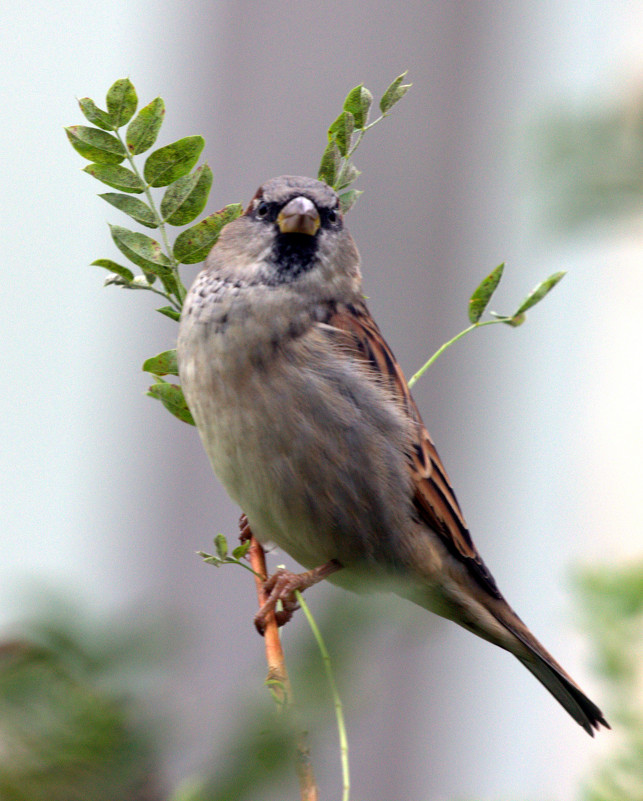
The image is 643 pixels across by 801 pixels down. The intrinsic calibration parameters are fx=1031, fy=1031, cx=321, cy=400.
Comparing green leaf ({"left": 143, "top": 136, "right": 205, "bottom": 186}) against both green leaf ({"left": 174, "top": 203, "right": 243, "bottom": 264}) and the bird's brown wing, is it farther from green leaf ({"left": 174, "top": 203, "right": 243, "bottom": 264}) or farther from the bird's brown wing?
the bird's brown wing

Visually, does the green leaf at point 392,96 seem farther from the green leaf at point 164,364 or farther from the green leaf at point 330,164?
the green leaf at point 164,364

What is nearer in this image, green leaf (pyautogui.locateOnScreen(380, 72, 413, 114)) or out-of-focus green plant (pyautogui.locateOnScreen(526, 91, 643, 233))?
out-of-focus green plant (pyautogui.locateOnScreen(526, 91, 643, 233))

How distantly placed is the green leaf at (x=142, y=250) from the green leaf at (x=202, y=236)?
3cm

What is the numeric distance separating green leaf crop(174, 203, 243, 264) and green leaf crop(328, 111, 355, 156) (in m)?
0.10

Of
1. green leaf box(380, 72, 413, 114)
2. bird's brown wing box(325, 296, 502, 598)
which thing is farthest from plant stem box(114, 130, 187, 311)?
bird's brown wing box(325, 296, 502, 598)

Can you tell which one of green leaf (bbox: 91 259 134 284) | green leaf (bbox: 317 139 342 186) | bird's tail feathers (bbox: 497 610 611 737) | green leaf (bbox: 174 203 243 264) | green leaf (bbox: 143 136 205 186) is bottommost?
bird's tail feathers (bbox: 497 610 611 737)

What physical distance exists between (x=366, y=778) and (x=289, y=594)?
9.27 feet

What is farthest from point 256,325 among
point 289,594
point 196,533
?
point 196,533

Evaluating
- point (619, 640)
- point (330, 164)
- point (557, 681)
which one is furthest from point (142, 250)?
point (557, 681)

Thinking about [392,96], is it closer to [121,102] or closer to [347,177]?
[347,177]

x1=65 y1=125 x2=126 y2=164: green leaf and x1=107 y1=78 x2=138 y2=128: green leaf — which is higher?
x1=107 y1=78 x2=138 y2=128: green leaf

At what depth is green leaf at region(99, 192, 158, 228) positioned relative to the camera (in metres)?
0.88

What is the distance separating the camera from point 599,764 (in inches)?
19.2

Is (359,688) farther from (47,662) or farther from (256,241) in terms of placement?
(256,241)
